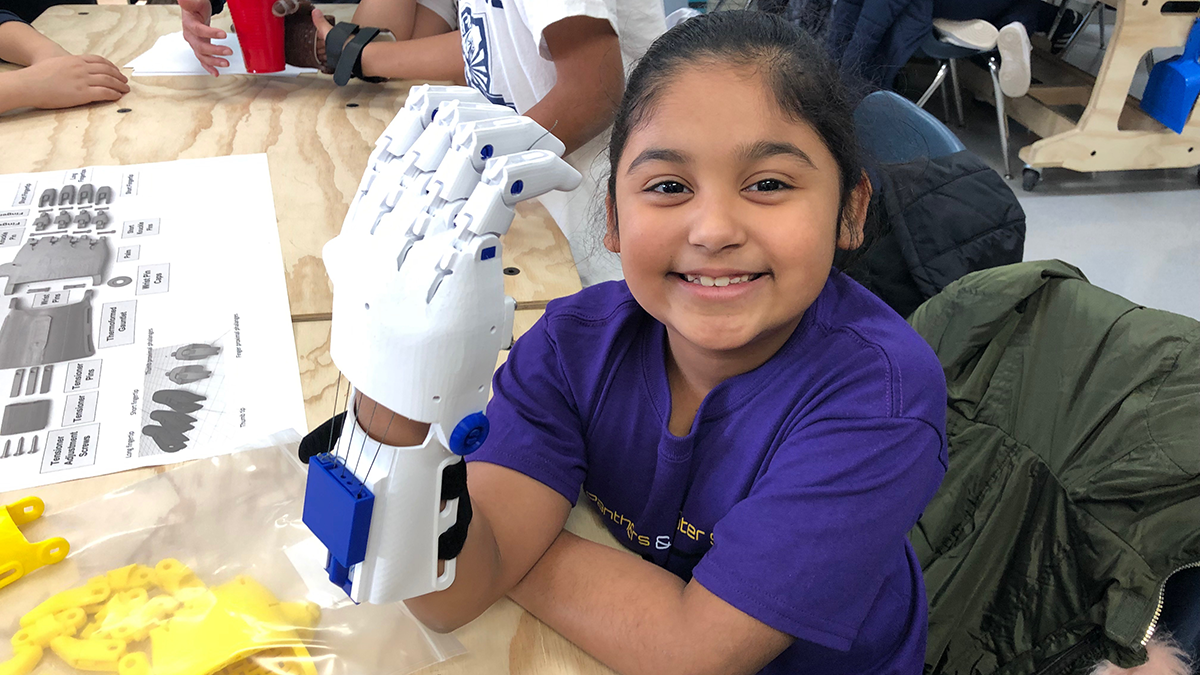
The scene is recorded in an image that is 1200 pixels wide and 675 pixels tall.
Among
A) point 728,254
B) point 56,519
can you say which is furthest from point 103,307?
point 728,254

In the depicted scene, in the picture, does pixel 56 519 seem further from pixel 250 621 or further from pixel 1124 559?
pixel 1124 559

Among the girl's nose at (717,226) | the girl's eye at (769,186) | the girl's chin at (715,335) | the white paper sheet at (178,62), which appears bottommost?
the white paper sheet at (178,62)

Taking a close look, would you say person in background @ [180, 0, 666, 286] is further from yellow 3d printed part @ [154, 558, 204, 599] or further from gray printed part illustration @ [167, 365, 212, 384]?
yellow 3d printed part @ [154, 558, 204, 599]

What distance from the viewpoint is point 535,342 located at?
0.74 metres

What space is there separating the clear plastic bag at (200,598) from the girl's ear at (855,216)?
451 millimetres

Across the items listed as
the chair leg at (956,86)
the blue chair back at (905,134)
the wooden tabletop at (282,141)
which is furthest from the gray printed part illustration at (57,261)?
the chair leg at (956,86)

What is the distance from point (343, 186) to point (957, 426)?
0.83m

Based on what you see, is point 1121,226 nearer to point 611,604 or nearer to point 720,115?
point 720,115

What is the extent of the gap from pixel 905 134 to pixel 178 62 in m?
1.29

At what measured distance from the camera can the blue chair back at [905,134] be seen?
1.15 meters

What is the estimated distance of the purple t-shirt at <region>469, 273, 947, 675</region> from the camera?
58 cm

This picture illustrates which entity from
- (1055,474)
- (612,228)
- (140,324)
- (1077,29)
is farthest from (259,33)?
(1077,29)

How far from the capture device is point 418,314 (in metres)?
0.47

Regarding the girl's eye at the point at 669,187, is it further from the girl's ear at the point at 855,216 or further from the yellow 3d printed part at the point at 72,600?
the yellow 3d printed part at the point at 72,600
